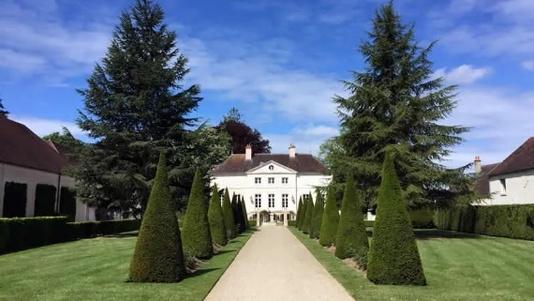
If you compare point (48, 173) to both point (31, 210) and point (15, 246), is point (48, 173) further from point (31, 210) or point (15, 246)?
point (15, 246)

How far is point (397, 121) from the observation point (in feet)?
90.7

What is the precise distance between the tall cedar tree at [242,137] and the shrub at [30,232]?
179 feet

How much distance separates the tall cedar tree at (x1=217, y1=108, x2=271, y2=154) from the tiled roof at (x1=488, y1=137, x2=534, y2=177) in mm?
47528

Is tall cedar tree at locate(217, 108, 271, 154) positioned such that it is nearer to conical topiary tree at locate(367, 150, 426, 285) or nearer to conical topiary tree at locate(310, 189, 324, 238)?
conical topiary tree at locate(310, 189, 324, 238)

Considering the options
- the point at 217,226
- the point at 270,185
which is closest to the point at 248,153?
the point at 270,185

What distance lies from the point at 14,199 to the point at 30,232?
8883 millimetres

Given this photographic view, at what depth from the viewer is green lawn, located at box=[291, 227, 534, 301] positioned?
33.2 feet

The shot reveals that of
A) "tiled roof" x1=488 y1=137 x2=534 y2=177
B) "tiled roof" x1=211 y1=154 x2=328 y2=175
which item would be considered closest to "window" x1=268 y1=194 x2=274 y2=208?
"tiled roof" x1=211 y1=154 x2=328 y2=175

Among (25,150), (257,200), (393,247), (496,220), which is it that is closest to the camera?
(393,247)

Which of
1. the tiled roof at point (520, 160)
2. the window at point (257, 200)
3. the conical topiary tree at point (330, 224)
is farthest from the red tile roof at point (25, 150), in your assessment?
the window at point (257, 200)

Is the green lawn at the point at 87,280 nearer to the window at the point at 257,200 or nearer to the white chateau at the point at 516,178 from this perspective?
the white chateau at the point at 516,178

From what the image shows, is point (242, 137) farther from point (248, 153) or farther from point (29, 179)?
point (29, 179)

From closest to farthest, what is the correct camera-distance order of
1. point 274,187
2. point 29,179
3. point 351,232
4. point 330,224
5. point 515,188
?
point 351,232 → point 330,224 → point 29,179 → point 515,188 → point 274,187

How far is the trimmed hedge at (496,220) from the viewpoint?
26.9 m
